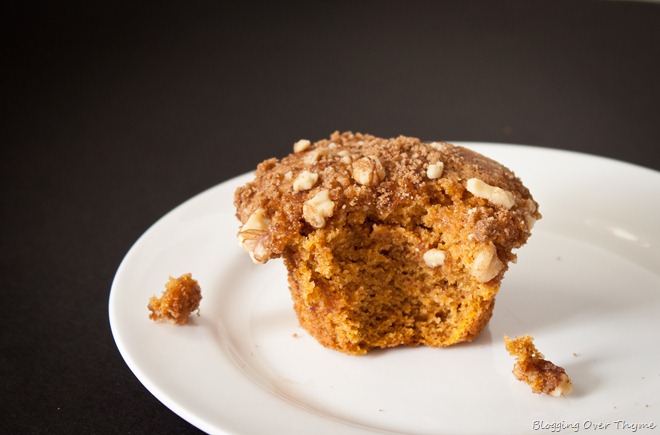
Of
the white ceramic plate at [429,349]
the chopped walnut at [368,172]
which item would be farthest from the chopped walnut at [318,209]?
the white ceramic plate at [429,349]

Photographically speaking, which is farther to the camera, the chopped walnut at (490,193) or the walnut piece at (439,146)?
the walnut piece at (439,146)

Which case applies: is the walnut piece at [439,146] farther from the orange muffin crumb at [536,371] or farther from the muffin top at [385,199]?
the orange muffin crumb at [536,371]

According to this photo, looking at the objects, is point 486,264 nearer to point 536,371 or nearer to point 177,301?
point 536,371

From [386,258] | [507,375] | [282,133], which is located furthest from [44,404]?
[282,133]

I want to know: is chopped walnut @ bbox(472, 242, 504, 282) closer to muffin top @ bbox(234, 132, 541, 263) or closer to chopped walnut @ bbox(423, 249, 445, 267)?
muffin top @ bbox(234, 132, 541, 263)

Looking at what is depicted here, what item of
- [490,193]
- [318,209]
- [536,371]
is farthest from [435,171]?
[536,371]

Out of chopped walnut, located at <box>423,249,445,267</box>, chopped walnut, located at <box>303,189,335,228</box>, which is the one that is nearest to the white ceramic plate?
chopped walnut, located at <box>423,249,445,267</box>

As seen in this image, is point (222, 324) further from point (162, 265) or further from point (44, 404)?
point (44, 404)
